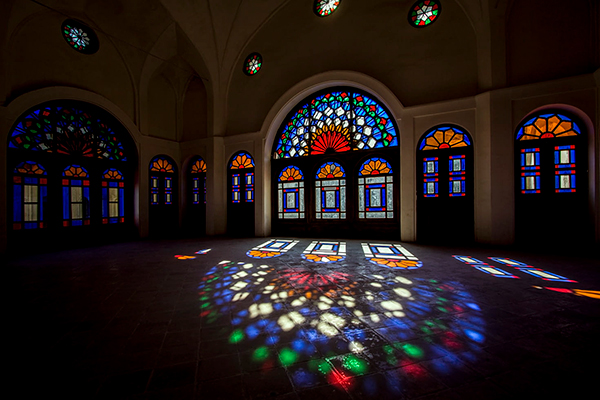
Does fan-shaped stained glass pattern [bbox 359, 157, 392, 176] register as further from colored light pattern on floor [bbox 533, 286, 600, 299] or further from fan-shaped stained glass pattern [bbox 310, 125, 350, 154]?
colored light pattern on floor [bbox 533, 286, 600, 299]

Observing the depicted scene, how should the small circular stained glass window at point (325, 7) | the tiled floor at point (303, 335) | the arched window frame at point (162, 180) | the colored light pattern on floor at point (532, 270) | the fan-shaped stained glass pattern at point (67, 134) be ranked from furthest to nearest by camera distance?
the arched window frame at point (162, 180), the small circular stained glass window at point (325, 7), the fan-shaped stained glass pattern at point (67, 134), the colored light pattern on floor at point (532, 270), the tiled floor at point (303, 335)

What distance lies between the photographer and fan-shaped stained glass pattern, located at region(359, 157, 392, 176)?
7.78 metres

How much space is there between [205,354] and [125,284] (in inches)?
99.2

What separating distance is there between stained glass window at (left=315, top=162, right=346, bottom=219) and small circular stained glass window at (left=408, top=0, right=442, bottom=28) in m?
4.36

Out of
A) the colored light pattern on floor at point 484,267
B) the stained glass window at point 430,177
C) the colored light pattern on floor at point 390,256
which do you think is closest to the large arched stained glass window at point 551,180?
the stained glass window at point 430,177

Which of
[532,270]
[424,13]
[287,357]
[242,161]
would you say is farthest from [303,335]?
[424,13]

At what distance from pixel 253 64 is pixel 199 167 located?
428cm

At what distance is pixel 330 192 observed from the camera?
8.53 metres

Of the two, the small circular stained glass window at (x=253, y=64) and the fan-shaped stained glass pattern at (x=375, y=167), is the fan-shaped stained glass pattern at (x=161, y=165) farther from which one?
the fan-shaped stained glass pattern at (x=375, y=167)

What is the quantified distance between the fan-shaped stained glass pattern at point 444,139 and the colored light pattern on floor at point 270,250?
458 centimetres

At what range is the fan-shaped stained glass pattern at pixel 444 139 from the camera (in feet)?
A: 22.3

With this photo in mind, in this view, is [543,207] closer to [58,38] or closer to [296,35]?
[296,35]

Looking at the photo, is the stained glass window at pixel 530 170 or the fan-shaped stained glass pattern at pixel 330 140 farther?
the fan-shaped stained glass pattern at pixel 330 140

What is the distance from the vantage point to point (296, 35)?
8438 mm
